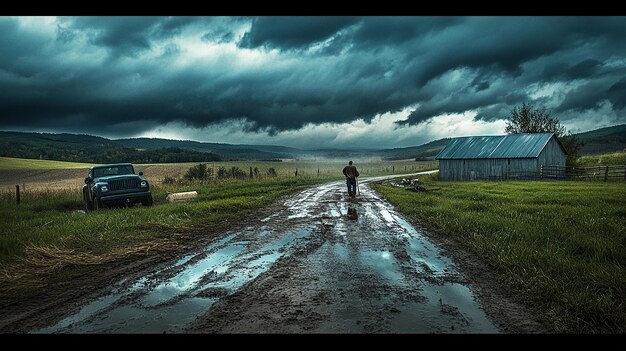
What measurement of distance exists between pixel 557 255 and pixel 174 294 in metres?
6.72

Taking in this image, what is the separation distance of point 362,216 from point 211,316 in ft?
30.7

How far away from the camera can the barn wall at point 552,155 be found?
4031cm

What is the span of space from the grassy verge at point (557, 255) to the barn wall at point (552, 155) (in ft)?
99.0

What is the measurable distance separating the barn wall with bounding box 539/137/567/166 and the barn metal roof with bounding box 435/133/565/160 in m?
1.04

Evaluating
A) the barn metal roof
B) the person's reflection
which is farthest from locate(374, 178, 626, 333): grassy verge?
the barn metal roof

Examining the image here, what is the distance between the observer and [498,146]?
4281 centimetres

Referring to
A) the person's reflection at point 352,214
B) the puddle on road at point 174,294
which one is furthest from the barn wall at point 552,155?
the puddle on road at point 174,294

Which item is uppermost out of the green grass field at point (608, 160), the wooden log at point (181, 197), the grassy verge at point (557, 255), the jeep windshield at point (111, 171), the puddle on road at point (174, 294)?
the jeep windshield at point (111, 171)

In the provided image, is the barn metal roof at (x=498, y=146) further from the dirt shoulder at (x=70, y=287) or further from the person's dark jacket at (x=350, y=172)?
the dirt shoulder at (x=70, y=287)

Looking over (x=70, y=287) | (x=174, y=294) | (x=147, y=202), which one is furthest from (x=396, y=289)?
(x=147, y=202)

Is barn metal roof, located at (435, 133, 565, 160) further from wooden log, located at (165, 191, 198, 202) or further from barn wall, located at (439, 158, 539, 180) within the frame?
wooden log, located at (165, 191, 198, 202)

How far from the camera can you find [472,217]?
11.8 metres
